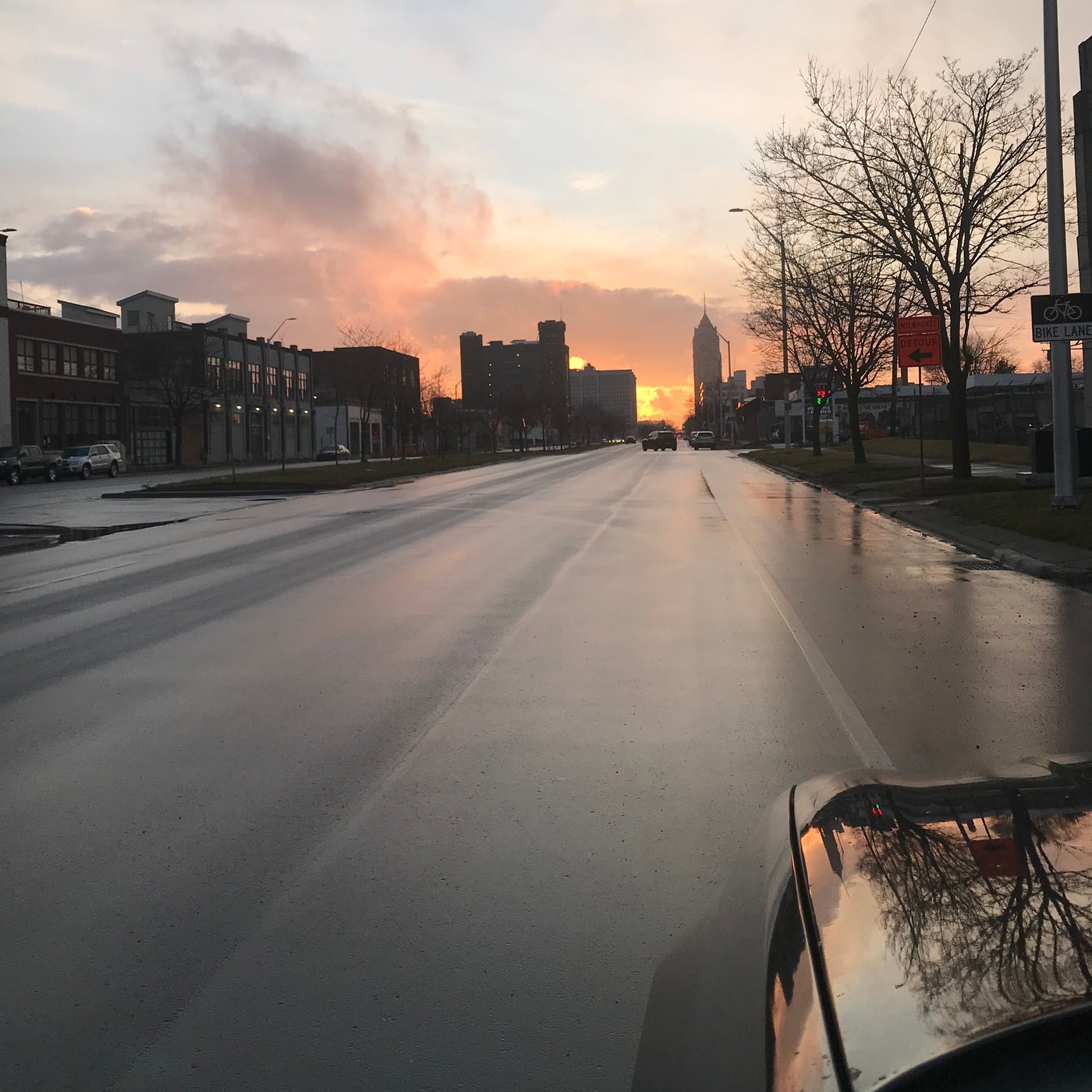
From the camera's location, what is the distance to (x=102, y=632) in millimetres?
10844

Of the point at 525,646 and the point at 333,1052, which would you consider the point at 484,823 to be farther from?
the point at 525,646

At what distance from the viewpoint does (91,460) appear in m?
61.2

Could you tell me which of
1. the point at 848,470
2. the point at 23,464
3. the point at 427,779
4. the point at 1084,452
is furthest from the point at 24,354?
the point at 427,779

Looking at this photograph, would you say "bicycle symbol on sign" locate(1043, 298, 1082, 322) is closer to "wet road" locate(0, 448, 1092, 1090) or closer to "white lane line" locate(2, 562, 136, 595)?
"wet road" locate(0, 448, 1092, 1090)

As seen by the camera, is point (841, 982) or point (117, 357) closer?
point (841, 982)

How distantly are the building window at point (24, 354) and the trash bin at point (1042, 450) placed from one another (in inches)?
2482

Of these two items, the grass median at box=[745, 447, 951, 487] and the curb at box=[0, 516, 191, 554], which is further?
the grass median at box=[745, 447, 951, 487]

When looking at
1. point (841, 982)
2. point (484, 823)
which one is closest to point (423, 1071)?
point (841, 982)

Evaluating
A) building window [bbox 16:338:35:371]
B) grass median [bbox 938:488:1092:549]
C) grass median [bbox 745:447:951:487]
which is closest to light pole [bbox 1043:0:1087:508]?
grass median [bbox 938:488:1092:549]

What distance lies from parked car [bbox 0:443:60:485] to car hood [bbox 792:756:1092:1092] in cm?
5731

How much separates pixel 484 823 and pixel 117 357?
8436 centimetres

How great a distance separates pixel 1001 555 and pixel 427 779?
12189 millimetres

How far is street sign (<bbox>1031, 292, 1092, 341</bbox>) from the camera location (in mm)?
17109

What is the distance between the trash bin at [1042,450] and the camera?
2262 cm
